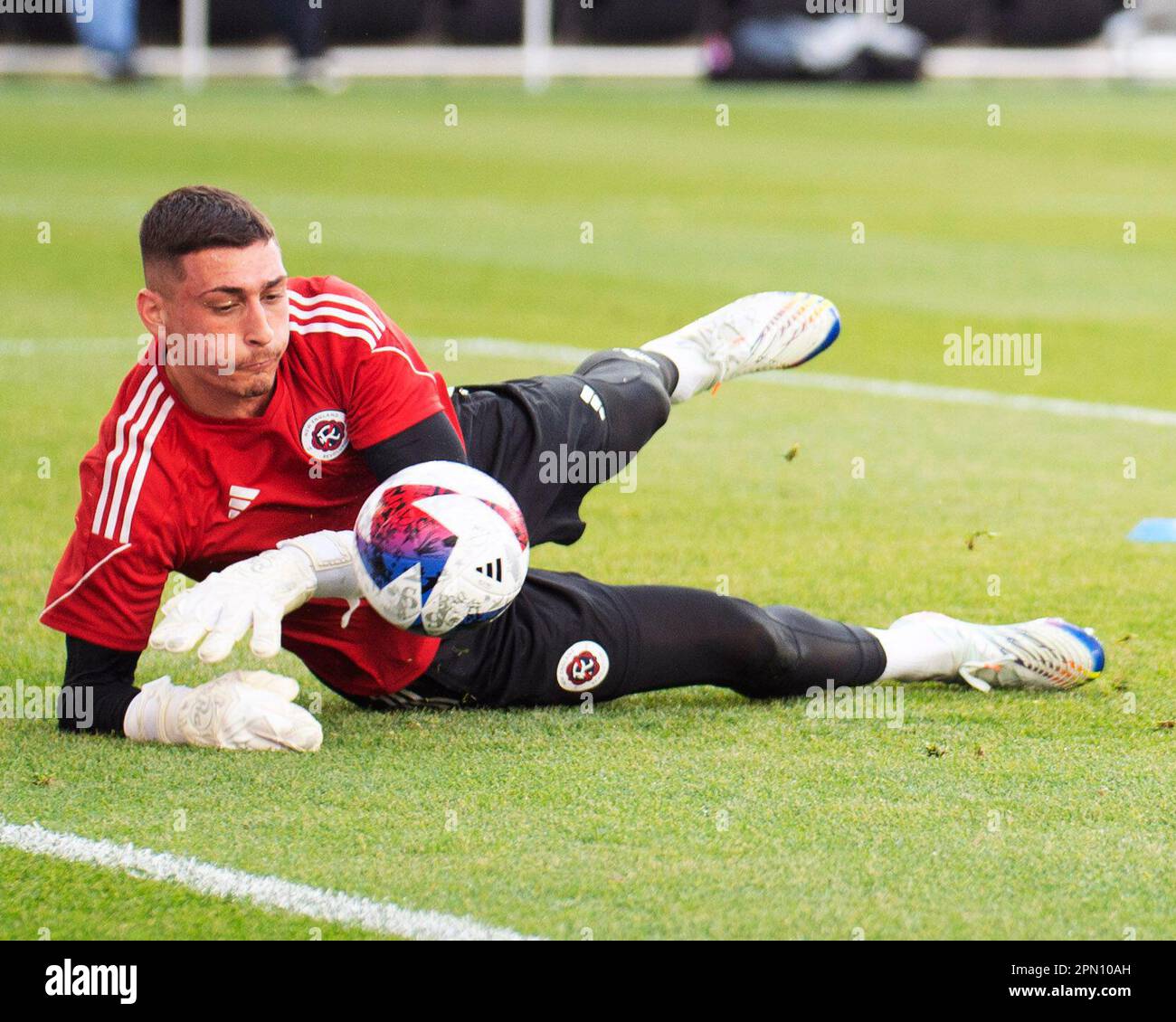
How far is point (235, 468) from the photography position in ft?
16.5

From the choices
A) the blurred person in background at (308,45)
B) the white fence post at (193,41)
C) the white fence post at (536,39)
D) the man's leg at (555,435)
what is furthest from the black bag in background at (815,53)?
the man's leg at (555,435)

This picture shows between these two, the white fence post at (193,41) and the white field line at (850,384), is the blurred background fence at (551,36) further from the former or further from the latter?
the white field line at (850,384)

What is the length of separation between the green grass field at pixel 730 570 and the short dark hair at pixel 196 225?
1.24m

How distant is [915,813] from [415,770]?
3.92 feet

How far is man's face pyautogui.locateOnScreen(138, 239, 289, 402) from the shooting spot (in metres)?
4.76

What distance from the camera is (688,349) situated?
257 inches

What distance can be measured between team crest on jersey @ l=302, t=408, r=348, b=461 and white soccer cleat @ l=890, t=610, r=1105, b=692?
1729 millimetres

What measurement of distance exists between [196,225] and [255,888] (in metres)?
1.55

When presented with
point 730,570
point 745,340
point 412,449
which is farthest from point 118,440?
point 730,570

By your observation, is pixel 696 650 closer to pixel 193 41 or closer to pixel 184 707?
pixel 184 707

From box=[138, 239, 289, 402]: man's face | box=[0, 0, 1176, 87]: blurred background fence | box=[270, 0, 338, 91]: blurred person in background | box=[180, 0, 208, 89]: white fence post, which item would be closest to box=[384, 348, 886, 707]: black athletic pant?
box=[138, 239, 289, 402]: man's face

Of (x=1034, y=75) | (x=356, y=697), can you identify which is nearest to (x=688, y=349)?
(x=356, y=697)

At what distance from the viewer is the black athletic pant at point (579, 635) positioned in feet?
17.4

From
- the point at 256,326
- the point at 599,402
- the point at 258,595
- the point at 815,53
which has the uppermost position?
the point at 815,53
